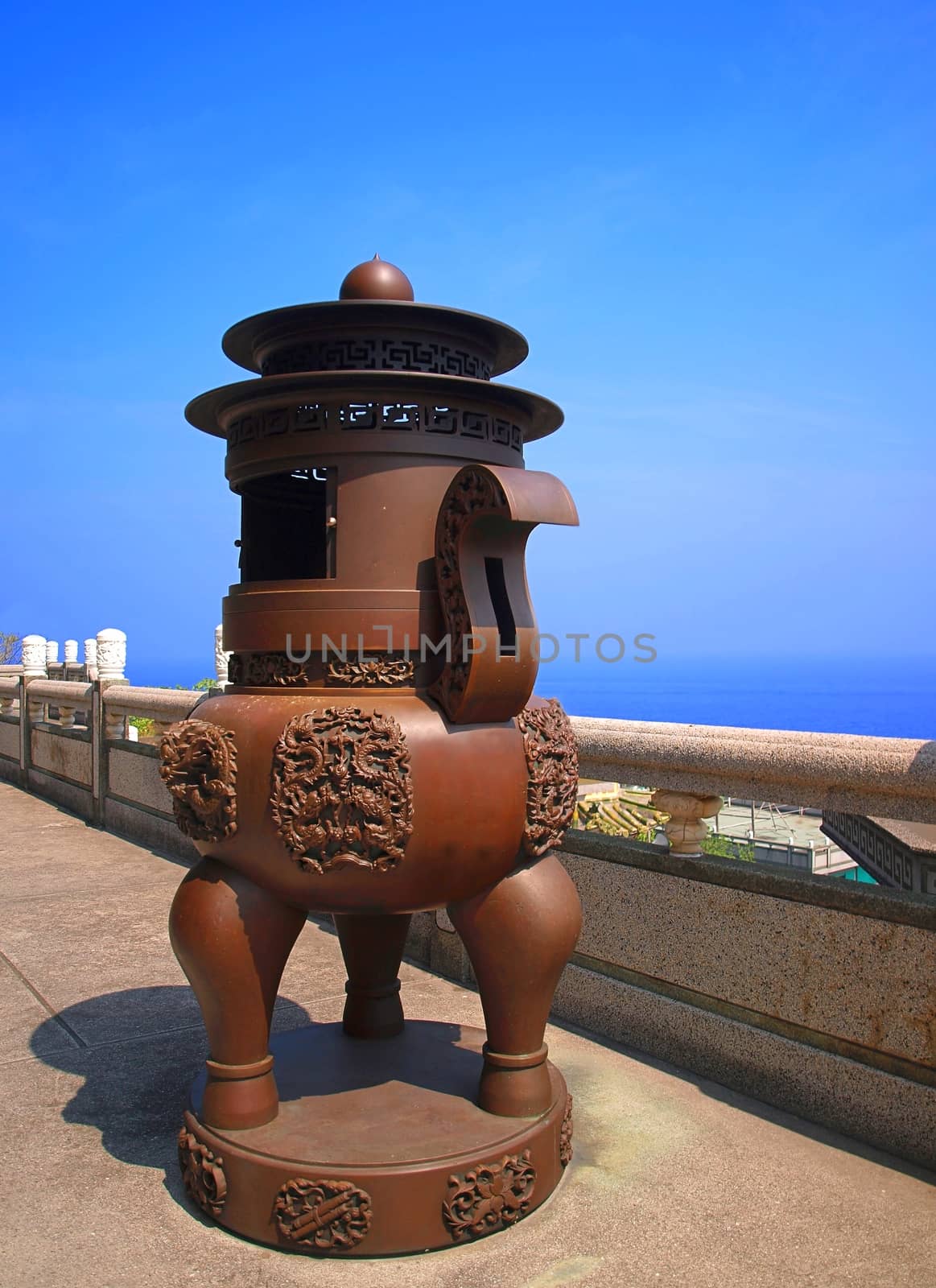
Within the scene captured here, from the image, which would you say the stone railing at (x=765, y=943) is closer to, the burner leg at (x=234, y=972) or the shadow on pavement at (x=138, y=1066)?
the shadow on pavement at (x=138, y=1066)

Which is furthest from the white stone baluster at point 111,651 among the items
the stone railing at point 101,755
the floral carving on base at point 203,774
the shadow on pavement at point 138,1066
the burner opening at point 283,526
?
the floral carving on base at point 203,774

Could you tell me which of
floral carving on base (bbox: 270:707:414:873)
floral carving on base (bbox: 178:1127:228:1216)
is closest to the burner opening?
floral carving on base (bbox: 270:707:414:873)

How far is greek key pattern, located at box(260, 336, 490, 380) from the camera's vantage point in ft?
9.59

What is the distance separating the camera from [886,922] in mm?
3125

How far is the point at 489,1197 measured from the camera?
2.72 m

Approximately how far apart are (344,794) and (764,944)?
1.66 meters

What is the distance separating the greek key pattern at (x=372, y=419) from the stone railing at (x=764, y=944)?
151cm

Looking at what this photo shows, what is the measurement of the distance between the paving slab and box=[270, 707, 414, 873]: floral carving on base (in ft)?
3.39

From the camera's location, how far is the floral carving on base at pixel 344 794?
8.70ft

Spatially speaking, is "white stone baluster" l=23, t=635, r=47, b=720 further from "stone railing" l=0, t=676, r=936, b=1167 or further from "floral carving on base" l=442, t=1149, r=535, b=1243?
"floral carving on base" l=442, t=1149, r=535, b=1243

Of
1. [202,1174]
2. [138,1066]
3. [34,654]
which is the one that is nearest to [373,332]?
[202,1174]

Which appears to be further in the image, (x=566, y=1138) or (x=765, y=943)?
(x=765, y=943)

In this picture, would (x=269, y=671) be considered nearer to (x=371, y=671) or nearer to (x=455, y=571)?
(x=371, y=671)

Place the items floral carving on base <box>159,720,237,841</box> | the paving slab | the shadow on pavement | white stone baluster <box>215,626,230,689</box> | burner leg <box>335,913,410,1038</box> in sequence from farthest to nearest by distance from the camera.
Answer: white stone baluster <box>215,626,230,689</box>
burner leg <box>335,913,410,1038</box>
the shadow on pavement
floral carving on base <box>159,720,237,841</box>
the paving slab
